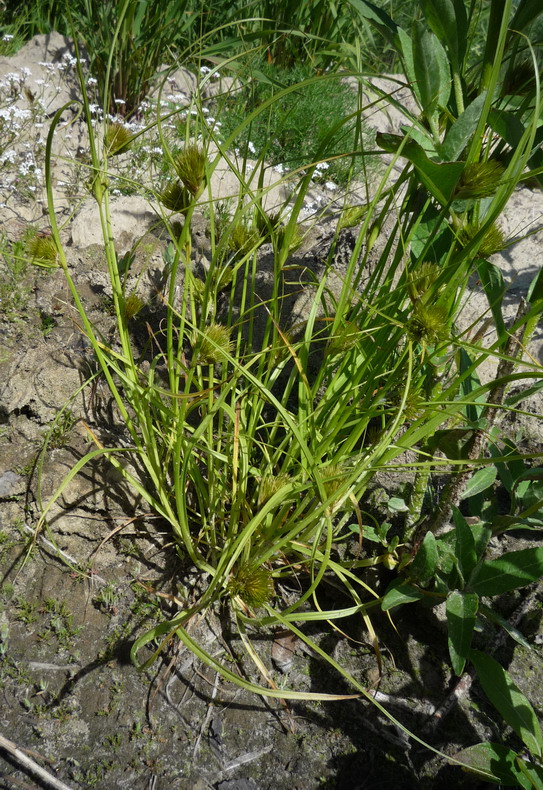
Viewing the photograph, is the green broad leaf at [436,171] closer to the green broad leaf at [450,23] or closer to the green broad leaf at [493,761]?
the green broad leaf at [450,23]

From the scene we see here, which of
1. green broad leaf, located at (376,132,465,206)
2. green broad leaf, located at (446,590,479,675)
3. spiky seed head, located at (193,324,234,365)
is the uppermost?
green broad leaf, located at (376,132,465,206)

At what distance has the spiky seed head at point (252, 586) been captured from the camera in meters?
0.99

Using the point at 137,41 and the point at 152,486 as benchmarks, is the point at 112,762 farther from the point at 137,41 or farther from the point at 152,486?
the point at 137,41

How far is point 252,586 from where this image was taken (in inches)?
39.1

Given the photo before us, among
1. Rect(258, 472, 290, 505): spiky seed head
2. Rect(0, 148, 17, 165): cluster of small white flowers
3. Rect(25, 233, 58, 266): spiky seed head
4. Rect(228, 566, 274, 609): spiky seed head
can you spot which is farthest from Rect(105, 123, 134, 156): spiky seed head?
Rect(0, 148, 17, 165): cluster of small white flowers

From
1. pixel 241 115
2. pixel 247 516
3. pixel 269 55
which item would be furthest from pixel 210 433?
pixel 269 55

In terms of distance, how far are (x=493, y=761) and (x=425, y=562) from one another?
1.00ft

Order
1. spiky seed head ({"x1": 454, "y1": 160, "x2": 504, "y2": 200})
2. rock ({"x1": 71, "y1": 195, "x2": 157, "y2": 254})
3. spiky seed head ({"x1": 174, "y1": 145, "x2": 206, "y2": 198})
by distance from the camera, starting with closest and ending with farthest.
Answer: spiky seed head ({"x1": 454, "y1": 160, "x2": 504, "y2": 200})
spiky seed head ({"x1": 174, "y1": 145, "x2": 206, "y2": 198})
rock ({"x1": 71, "y1": 195, "x2": 157, "y2": 254})

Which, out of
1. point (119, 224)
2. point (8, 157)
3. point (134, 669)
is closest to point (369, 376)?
point (134, 669)

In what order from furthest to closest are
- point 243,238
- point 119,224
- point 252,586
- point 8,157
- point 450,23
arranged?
point 8,157, point 119,224, point 243,238, point 252,586, point 450,23

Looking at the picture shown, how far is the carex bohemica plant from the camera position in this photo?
854 mm

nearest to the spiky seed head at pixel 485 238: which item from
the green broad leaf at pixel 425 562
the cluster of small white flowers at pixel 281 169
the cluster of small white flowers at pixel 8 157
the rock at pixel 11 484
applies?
the green broad leaf at pixel 425 562

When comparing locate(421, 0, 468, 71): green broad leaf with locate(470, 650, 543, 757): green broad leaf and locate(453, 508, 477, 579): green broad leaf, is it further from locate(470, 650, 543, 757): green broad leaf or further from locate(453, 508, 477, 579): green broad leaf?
locate(470, 650, 543, 757): green broad leaf

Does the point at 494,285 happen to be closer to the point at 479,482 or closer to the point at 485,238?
the point at 485,238
